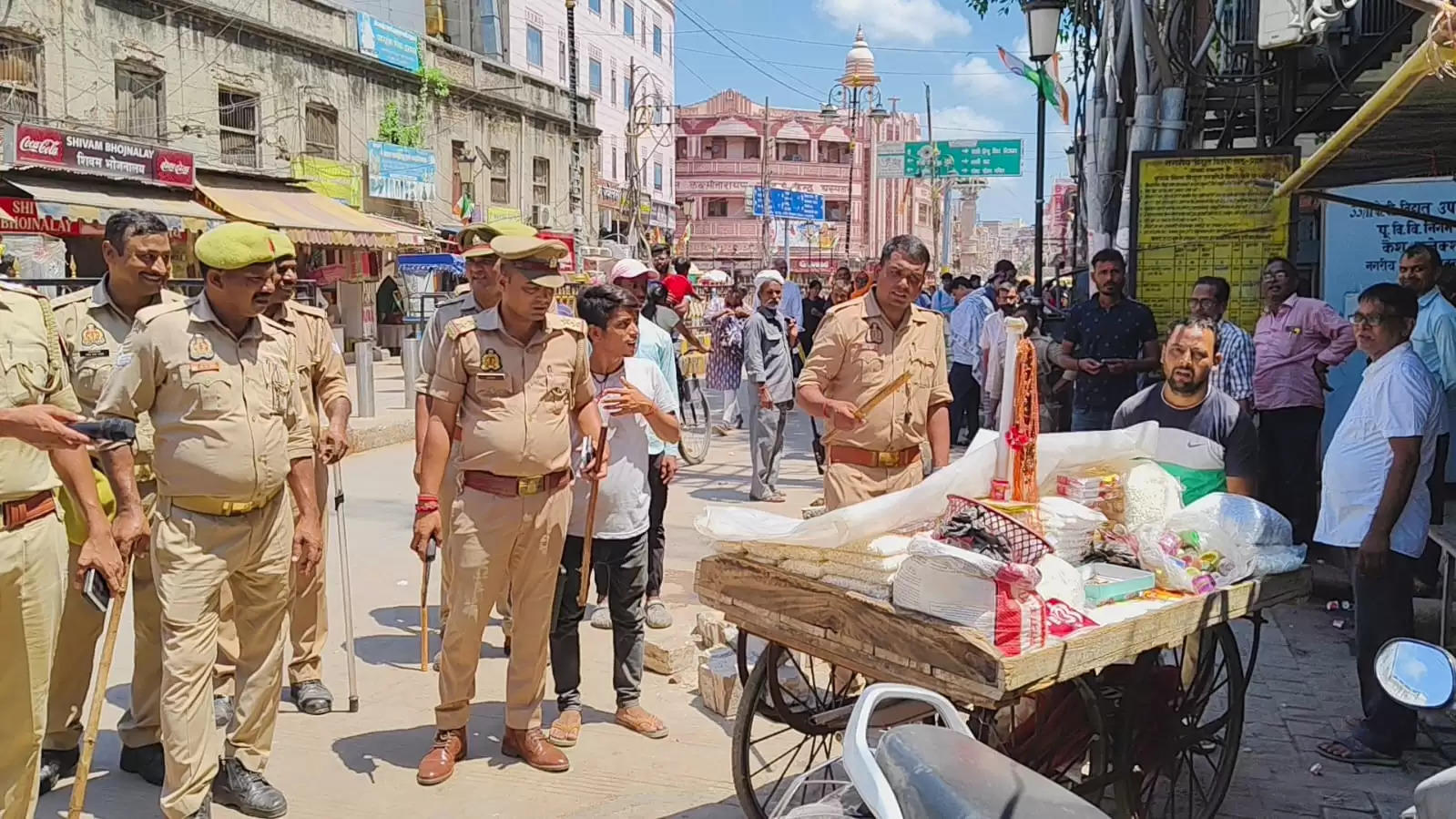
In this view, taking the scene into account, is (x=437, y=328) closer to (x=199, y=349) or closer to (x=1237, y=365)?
(x=199, y=349)

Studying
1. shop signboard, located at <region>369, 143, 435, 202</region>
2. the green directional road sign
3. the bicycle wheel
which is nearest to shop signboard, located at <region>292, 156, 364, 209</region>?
shop signboard, located at <region>369, 143, 435, 202</region>

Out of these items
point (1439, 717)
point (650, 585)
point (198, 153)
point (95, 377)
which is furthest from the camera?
point (198, 153)

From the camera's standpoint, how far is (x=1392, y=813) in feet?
13.4

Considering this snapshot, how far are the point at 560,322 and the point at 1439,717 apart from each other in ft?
13.2

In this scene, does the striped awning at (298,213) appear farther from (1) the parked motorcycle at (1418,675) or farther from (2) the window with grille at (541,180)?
(1) the parked motorcycle at (1418,675)

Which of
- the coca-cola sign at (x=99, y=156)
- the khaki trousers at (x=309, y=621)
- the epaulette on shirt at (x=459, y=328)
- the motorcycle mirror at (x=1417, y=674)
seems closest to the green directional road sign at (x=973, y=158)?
the coca-cola sign at (x=99, y=156)

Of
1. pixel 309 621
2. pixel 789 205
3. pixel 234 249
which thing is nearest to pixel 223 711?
pixel 309 621

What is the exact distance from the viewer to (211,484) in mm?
3723

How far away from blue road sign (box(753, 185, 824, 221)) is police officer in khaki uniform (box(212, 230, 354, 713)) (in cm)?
4221

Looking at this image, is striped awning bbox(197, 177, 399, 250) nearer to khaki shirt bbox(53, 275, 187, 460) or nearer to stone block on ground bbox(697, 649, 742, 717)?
khaki shirt bbox(53, 275, 187, 460)

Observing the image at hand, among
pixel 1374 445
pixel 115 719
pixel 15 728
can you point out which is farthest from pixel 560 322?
pixel 1374 445

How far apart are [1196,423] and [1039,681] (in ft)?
6.27

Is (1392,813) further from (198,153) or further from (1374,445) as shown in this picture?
(198,153)

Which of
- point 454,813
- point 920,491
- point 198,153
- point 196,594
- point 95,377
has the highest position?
point 198,153
